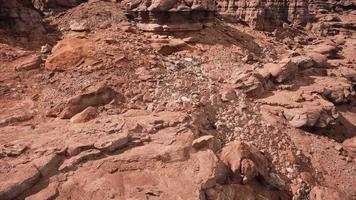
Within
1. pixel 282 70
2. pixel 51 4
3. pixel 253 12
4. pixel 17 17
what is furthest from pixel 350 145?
pixel 51 4

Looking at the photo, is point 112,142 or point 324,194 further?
point 324,194

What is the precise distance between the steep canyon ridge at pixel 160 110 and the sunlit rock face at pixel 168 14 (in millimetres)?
69

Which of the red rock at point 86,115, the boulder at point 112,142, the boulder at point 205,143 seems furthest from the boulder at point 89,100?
the boulder at point 205,143

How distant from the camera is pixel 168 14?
18.9 meters

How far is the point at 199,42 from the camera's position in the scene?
62.6 feet

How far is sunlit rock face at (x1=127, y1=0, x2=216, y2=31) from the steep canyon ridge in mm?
69

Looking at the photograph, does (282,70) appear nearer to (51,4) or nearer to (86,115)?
(86,115)

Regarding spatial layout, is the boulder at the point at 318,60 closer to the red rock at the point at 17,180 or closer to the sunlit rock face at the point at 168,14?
the sunlit rock face at the point at 168,14

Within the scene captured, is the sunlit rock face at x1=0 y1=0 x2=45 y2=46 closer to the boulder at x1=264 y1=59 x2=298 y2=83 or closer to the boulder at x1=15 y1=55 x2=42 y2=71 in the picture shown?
the boulder at x1=15 y1=55 x2=42 y2=71

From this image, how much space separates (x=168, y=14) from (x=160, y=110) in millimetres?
8246

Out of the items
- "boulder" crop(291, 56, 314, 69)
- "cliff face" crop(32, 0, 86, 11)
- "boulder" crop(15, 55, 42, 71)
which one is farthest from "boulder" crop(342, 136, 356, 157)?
"cliff face" crop(32, 0, 86, 11)

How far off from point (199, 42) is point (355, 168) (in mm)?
9808

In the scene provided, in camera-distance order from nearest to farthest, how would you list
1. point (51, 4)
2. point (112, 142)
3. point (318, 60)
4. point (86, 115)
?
point (112, 142), point (86, 115), point (51, 4), point (318, 60)

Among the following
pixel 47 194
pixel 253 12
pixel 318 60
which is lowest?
pixel 318 60
